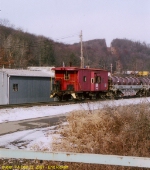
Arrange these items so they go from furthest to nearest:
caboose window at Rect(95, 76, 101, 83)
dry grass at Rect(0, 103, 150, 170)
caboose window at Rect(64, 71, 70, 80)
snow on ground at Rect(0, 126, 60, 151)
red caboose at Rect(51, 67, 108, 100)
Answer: caboose window at Rect(95, 76, 101, 83) → caboose window at Rect(64, 71, 70, 80) → red caboose at Rect(51, 67, 108, 100) → snow on ground at Rect(0, 126, 60, 151) → dry grass at Rect(0, 103, 150, 170)

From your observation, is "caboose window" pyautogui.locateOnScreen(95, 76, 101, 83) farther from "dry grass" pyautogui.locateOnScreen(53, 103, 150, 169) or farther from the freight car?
"dry grass" pyautogui.locateOnScreen(53, 103, 150, 169)

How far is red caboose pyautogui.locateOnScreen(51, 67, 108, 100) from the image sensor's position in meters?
23.9

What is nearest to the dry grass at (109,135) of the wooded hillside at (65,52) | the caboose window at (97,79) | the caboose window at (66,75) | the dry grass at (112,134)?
the dry grass at (112,134)

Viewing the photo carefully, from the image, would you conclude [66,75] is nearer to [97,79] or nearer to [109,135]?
[97,79]

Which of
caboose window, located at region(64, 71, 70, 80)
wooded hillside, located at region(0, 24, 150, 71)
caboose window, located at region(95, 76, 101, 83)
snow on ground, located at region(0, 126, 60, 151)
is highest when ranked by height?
wooded hillside, located at region(0, 24, 150, 71)

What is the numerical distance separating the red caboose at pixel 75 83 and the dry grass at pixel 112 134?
14.4 m


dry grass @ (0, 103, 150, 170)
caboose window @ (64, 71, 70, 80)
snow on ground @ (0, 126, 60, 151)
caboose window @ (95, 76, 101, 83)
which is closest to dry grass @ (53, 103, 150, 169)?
dry grass @ (0, 103, 150, 170)

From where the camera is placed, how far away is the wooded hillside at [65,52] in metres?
84.8

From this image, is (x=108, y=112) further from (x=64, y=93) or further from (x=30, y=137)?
(x=64, y=93)

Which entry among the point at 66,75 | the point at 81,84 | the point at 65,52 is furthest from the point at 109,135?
the point at 65,52

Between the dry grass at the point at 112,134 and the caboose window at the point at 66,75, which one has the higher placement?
the caboose window at the point at 66,75

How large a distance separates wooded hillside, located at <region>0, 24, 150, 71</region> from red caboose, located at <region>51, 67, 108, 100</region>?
48.1m

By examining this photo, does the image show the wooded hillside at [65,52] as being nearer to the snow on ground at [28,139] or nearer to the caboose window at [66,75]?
the caboose window at [66,75]

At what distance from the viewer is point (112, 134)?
24.5 feet
